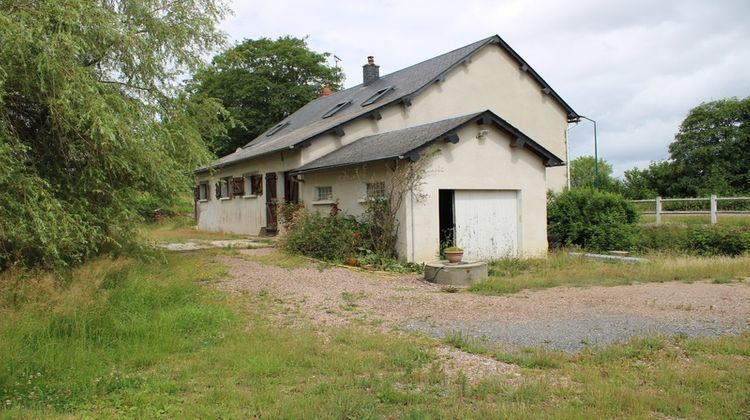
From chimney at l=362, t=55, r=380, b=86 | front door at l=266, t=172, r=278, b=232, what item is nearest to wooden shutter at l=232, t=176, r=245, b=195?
front door at l=266, t=172, r=278, b=232

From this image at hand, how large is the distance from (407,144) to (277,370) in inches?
327

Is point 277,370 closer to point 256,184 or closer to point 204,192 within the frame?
point 256,184

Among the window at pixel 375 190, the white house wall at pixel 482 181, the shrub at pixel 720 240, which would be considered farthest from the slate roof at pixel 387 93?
the shrub at pixel 720 240

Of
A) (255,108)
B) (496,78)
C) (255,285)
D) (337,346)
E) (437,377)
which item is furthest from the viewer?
(255,108)

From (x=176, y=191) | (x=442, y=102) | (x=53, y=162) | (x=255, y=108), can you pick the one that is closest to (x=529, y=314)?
(x=176, y=191)

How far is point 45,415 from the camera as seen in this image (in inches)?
154

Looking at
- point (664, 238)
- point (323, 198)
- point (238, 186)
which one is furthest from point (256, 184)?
point (664, 238)

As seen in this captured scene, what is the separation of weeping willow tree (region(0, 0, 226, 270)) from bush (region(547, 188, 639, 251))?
11.1 meters

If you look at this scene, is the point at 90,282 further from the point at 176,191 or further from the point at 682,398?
the point at 682,398

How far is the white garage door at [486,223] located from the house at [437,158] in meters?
0.03

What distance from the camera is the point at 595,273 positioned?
11.1 meters

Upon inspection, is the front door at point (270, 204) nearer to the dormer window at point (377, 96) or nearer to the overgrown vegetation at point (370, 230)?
the dormer window at point (377, 96)

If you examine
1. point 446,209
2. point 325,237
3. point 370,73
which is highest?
point 370,73

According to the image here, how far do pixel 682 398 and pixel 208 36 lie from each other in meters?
9.61
